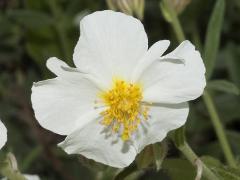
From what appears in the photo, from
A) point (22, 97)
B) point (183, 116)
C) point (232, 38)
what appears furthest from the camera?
point (232, 38)

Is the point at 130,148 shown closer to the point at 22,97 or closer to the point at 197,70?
the point at 197,70

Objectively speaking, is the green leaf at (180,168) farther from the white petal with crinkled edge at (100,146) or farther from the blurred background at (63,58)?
the blurred background at (63,58)

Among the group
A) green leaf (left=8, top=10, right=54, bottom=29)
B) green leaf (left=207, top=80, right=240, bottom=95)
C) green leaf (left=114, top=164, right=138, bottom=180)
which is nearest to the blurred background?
green leaf (left=8, top=10, right=54, bottom=29)

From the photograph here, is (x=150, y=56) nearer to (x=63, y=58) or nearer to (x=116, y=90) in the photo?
(x=116, y=90)

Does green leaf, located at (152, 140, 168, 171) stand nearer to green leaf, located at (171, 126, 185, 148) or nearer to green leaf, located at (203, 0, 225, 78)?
green leaf, located at (171, 126, 185, 148)

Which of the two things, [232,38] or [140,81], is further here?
[232,38]

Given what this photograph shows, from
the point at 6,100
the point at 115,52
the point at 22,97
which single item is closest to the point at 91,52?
the point at 115,52
